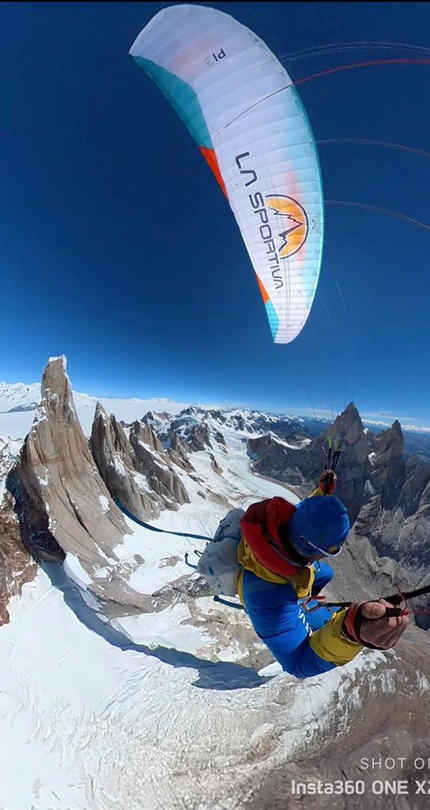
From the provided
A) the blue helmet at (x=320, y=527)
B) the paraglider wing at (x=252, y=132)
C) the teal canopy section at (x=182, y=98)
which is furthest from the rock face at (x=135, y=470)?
the blue helmet at (x=320, y=527)

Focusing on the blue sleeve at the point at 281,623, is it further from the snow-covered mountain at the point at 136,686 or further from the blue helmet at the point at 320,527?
the snow-covered mountain at the point at 136,686

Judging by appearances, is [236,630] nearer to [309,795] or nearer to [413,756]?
[309,795]

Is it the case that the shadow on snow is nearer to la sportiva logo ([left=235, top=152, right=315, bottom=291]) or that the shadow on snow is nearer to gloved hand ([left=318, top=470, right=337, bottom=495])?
gloved hand ([left=318, top=470, right=337, bottom=495])

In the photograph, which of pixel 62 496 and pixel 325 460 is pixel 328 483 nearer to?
pixel 62 496

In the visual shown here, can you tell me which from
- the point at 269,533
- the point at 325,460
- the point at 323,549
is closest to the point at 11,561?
the point at 269,533

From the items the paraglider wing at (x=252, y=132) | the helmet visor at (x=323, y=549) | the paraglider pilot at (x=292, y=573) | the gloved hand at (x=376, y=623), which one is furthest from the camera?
the paraglider wing at (x=252, y=132)

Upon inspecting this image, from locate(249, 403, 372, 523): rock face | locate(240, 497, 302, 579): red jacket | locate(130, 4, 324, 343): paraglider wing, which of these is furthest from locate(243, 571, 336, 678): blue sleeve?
locate(249, 403, 372, 523): rock face
